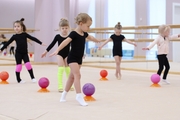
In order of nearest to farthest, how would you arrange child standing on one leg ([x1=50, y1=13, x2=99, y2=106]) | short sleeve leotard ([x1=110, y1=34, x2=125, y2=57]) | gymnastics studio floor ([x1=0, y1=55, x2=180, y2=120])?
gymnastics studio floor ([x1=0, y1=55, x2=180, y2=120]) < child standing on one leg ([x1=50, y1=13, x2=99, y2=106]) < short sleeve leotard ([x1=110, y1=34, x2=125, y2=57])

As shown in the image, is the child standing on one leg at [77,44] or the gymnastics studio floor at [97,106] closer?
the gymnastics studio floor at [97,106]

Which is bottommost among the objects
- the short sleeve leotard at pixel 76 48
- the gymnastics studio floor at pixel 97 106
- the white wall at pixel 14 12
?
the gymnastics studio floor at pixel 97 106

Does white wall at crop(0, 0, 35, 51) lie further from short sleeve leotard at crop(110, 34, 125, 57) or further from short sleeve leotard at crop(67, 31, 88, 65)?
short sleeve leotard at crop(67, 31, 88, 65)

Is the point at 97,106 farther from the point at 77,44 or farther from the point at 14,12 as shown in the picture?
the point at 14,12

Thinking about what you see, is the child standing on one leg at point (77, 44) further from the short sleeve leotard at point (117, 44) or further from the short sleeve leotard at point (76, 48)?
the short sleeve leotard at point (117, 44)

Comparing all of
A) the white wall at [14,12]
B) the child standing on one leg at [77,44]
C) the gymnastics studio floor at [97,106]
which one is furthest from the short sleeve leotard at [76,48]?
the white wall at [14,12]

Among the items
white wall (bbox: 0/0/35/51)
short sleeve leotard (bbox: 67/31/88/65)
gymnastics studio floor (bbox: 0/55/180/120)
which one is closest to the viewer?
gymnastics studio floor (bbox: 0/55/180/120)

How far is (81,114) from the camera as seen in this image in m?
3.71

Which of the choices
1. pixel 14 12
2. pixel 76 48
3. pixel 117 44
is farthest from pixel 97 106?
pixel 14 12

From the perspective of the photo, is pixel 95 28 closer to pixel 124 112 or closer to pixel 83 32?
pixel 83 32

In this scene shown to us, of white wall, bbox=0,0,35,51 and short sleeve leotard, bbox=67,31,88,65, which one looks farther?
white wall, bbox=0,0,35,51

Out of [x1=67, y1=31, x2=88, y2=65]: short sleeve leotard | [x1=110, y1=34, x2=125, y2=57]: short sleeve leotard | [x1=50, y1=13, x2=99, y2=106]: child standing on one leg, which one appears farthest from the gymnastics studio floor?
[x1=110, y1=34, x2=125, y2=57]: short sleeve leotard

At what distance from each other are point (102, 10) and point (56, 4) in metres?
1.88

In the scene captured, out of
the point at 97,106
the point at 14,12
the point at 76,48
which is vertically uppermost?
the point at 14,12
